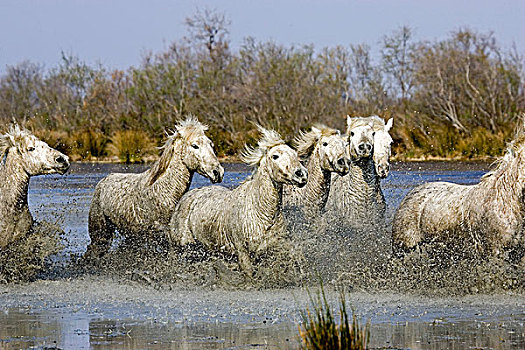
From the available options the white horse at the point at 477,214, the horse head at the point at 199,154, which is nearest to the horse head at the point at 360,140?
the white horse at the point at 477,214

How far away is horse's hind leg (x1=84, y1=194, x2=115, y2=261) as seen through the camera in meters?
11.3

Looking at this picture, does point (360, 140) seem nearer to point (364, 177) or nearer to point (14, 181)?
point (364, 177)

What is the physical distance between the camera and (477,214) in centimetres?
891

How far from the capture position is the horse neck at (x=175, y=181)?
10.6m

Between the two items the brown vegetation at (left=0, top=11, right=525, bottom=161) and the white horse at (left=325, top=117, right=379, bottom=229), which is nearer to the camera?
the white horse at (left=325, top=117, right=379, bottom=229)

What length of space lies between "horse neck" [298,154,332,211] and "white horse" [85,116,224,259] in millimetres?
1002

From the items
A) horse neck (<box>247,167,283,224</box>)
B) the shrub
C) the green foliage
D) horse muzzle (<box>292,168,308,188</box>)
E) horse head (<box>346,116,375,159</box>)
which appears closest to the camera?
horse muzzle (<box>292,168,308,188</box>)

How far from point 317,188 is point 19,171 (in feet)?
11.1

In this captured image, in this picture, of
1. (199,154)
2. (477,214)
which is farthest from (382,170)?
(199,154)

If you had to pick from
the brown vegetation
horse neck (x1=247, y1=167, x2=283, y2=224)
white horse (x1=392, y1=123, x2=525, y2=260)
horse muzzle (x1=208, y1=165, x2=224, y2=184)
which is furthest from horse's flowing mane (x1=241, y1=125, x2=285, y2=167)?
the brown vegetation

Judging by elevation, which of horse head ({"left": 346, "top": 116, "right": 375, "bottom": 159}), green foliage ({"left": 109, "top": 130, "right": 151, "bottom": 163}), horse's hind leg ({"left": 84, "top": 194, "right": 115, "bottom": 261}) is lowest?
horse's hind leg ({"left": 84, "top": 194, "right": 115, "bottom": 261})

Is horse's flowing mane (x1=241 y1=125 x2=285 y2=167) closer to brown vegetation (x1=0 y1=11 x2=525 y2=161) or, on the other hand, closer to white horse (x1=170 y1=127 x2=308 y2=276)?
white horse (x1=170 y1=127 x2=308 y2=276)

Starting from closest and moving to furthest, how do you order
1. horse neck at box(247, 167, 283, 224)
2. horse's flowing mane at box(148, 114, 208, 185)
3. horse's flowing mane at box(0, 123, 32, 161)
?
horse neck at box(247, 167, 283, 224), horse's flowing mane at box(0, 123, 32, 161), horse's flowing mane at box(148, 114, 208, 185)

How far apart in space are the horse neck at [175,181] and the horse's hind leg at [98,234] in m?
1.05
